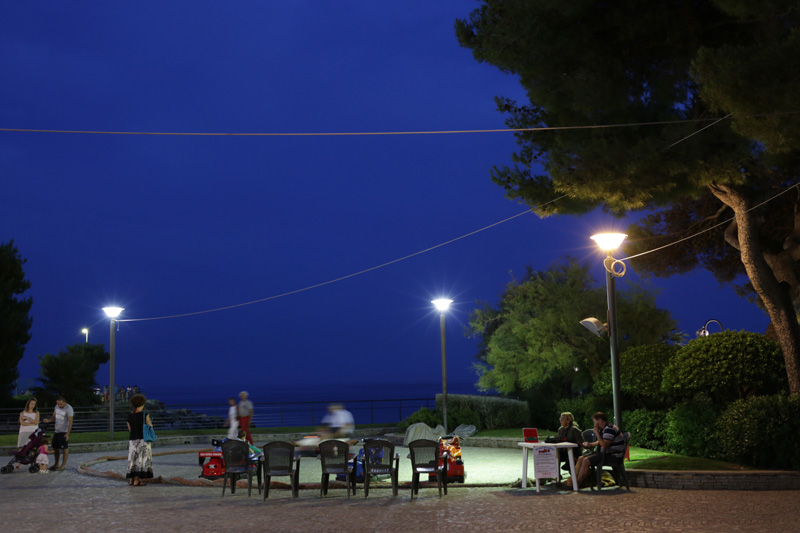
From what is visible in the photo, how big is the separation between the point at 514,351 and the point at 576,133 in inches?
491

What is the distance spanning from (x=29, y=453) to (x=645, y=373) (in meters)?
14.5

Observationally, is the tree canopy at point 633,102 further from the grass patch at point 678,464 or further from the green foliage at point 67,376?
the green foliage at point 67,376

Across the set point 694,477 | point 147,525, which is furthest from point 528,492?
point 147,525

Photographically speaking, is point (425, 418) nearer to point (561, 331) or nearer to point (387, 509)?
point (561, 331)

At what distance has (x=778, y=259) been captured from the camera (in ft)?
64.6

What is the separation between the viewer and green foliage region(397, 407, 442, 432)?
84.4 feet

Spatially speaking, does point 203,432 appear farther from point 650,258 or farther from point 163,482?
point 650,258

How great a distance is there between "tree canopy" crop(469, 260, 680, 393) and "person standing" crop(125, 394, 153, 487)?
14.9m

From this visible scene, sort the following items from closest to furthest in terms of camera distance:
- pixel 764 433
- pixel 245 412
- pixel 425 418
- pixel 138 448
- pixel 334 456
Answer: pixel 334 456 → pixel 764 433 → pixel 138 448 → pixel 245 412 → pixel 425 418

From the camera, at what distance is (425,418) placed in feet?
85.4

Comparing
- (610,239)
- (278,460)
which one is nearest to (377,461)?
(278,460)

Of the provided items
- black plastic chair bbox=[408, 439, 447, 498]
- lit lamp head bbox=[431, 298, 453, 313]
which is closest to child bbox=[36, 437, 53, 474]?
black plastic chair bbox=[408, 439, 447, 498]

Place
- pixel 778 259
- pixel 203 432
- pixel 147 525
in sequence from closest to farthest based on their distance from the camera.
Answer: pixel 147 525
pixel 778 259
pixel 203 432

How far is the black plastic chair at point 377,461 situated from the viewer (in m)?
12.7
